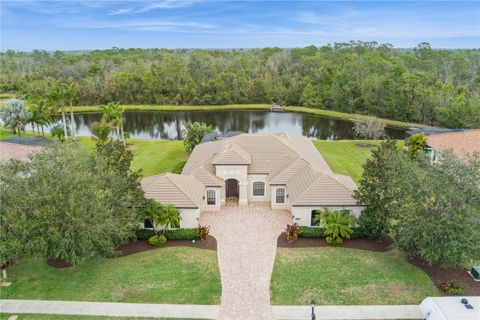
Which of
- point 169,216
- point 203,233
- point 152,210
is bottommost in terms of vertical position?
point 203,233

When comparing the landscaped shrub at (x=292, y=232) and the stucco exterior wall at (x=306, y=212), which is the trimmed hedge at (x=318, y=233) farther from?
the stucco exterior wall at (x=306, y=212)

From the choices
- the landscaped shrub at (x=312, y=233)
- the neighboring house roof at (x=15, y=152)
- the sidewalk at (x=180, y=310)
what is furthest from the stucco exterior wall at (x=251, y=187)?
the neighboring house roof at (x=15, y=152)

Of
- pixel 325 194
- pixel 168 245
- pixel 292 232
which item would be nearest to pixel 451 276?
pixel 325 194

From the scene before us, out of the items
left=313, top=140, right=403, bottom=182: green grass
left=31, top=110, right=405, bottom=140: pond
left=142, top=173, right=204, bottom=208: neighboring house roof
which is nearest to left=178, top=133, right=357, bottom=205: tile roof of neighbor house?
left=142, top=173, right=204, bottom=208: neighboring house roof

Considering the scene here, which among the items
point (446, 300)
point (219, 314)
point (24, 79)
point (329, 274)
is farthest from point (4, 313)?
point (24, 79)

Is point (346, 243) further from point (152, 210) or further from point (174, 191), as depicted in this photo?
point (152, 210)

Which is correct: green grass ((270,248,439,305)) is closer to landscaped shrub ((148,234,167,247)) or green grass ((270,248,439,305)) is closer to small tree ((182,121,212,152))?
landscaped shrub ((148,234,167,247))
